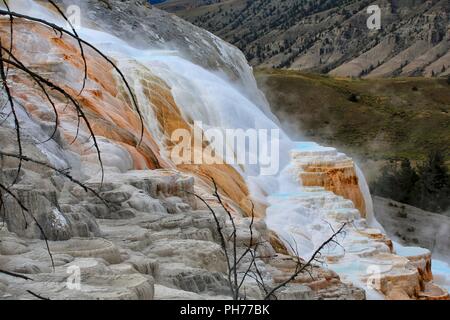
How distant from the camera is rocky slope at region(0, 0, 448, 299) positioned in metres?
5.89

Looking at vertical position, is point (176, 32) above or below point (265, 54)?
below

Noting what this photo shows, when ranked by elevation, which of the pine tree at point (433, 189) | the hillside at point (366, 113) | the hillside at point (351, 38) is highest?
the hillside at point (351, 38)

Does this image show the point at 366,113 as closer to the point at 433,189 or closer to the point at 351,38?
the point at 433,189

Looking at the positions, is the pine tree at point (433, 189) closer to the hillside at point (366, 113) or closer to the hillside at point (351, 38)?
the hillside at point (366, 113)

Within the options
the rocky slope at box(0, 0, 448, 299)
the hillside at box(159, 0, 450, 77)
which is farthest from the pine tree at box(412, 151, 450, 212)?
the hillside at box(159, 0, 450, 77)

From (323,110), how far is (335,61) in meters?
68.9

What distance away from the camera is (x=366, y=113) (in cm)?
6009

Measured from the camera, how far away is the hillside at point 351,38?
387 feet

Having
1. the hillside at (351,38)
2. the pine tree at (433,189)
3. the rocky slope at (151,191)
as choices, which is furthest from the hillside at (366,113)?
the hillside at (351,38)

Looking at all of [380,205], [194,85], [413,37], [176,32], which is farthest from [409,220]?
[413,37]

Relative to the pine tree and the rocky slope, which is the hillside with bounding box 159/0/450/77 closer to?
the pine tree

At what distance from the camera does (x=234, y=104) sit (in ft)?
59.8

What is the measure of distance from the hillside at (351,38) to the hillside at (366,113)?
4126cm

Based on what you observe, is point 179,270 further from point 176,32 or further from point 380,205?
point 380,205
